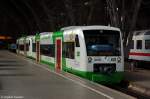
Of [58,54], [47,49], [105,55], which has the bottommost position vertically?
[58,54]

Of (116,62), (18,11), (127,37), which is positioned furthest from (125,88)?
(18,11)

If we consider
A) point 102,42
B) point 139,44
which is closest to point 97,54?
point 102,42

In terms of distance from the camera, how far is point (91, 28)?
77.2ft

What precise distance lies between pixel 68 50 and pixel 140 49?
1327 centimetres

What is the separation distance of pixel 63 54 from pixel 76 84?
337 inches

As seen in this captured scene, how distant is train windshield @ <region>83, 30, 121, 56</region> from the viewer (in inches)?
902

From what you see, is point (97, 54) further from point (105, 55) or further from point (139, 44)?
point (139, 44)

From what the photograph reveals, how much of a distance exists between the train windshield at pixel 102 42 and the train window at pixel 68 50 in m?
1.93

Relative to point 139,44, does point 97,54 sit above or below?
below

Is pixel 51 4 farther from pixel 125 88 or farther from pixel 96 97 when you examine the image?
pixel 96 97

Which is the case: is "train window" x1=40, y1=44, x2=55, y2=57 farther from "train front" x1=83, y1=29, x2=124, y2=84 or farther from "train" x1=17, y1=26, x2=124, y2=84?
"train front" x1=83, y1=29, x2=124, y2=84

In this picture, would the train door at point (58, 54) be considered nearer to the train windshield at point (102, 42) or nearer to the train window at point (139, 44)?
the train windshield at point (102, 42)

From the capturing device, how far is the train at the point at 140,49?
37.2 meters

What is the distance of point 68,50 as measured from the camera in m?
26.5
